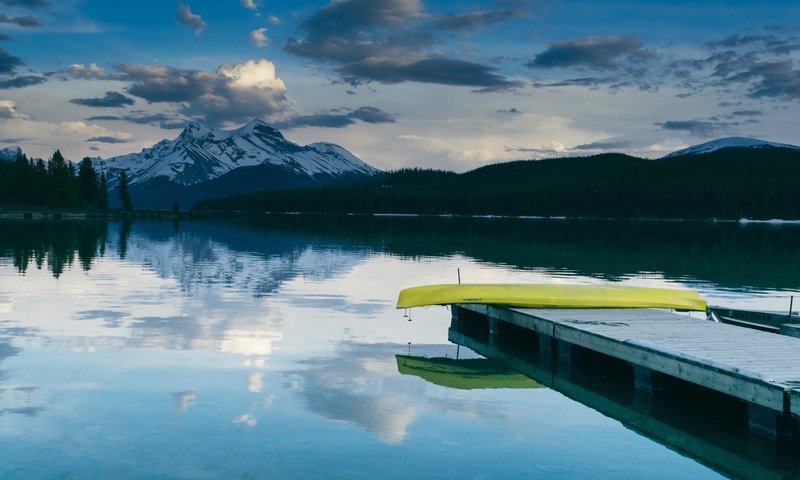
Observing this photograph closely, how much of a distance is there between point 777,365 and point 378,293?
20.2 meters

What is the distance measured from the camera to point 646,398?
1558cm

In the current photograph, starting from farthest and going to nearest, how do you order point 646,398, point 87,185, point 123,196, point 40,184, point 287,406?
1. point 123,196
2. point 87,185
3. point 40,184
4. point 646,398
5. point 287,406

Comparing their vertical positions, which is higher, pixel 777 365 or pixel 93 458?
pixel 777 365

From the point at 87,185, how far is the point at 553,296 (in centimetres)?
16160

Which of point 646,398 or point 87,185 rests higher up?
point 87,185

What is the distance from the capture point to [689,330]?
1803cm

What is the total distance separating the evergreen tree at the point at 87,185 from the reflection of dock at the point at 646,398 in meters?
158

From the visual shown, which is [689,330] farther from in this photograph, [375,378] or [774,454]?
[375,378]

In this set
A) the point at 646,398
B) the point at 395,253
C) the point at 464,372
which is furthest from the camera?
the point at 395,253

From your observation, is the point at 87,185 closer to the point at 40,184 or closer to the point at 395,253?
the point at 40,184

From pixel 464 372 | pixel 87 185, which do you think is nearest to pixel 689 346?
pixel 464 372

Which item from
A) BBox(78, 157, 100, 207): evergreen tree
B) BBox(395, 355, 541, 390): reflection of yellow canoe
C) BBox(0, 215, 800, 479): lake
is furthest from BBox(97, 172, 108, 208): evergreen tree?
BBox(395, 355, 541, 390): reflection of yellow canoe

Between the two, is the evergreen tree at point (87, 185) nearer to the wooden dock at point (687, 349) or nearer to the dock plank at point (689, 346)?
the wooden dock at point (687, 349)

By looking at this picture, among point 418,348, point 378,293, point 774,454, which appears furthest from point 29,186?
point 774,454
